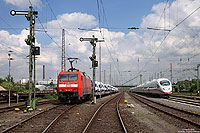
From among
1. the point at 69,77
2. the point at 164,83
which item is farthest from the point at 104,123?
the point at 164,83

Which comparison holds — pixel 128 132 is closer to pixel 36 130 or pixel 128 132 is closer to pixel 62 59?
pixel 36 130

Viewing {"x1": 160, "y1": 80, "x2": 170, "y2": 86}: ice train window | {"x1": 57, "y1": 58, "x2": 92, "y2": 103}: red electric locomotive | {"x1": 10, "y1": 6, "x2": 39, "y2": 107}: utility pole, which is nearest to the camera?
{"x1": 10, "y1": 6, "x2": 39, "y2": 107}: utility pole

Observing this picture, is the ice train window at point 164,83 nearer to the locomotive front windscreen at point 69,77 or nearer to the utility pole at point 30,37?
the locomotive front windscreen at point 69,77

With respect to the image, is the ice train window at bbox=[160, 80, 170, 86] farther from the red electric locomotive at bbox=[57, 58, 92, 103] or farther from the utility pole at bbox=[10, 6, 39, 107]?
the utility pole at bbox=[10, 6, 39, 107]

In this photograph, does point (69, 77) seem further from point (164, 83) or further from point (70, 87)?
point (164, 83)

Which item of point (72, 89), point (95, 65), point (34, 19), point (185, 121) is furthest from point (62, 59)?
point (185, 121)

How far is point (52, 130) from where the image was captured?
8.76m

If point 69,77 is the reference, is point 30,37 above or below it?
above

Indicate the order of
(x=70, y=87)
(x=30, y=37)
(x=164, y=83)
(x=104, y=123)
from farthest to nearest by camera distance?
1. (x=164, y=83)
2. (x=70, y=87)
3. (x=30, y=37)
4. (x=104, y=123)

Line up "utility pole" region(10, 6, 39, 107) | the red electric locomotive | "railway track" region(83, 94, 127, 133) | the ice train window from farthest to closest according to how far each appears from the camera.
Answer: the ice train window → the red electric locomotive → "utility pole" region(10, 6, 39, 107) → "railway track" region(83, 94, 127, 133)

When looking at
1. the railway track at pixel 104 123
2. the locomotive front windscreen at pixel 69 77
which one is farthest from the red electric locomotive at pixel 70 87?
the railway track at pixel 104 123

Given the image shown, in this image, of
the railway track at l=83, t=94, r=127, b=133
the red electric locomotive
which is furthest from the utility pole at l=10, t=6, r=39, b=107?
the railway track at l=83, t=94, r=127, b=133

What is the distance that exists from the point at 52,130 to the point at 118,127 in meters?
2.76

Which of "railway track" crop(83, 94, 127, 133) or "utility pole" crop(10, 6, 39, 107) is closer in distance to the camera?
"railway track" crop(83, 94, 127, 133)
